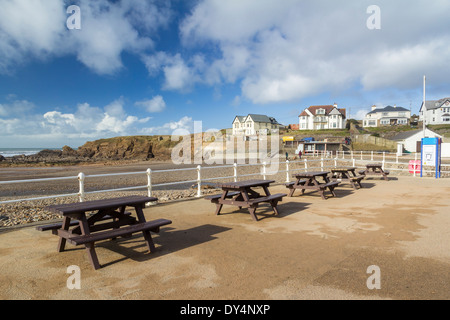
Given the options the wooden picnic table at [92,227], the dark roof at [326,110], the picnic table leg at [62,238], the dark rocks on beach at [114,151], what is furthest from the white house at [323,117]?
the picnic table leg at [62,238]

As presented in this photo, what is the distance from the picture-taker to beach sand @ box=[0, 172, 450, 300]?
311 centimetres

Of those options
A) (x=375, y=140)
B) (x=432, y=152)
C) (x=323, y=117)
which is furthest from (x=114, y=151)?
(x=432, y=152)

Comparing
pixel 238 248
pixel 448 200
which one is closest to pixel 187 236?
pixel 238 248

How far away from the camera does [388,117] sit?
8144 cm

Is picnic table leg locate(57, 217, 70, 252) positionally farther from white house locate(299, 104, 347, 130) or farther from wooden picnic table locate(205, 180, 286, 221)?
white house locate(299, 104, 347, 130)

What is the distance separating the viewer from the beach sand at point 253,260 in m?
3.11

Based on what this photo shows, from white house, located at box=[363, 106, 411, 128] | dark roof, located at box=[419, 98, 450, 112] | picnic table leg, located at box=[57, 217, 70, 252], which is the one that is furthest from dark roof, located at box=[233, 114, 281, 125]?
picnic table leg, located at box=[57, 217, 70, 252]

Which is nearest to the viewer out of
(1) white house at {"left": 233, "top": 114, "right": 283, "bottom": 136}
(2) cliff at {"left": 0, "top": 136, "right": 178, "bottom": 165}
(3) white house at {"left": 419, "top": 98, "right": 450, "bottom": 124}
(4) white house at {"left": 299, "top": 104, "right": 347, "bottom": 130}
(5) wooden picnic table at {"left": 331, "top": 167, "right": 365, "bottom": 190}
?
(5) wooden picnic table at {"left": 331, "top": 167, "right": 365, "bottom": 190}

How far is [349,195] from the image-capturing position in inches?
372

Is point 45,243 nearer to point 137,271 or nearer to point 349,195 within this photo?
point 137,271

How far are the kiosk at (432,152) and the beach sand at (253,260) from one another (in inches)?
366

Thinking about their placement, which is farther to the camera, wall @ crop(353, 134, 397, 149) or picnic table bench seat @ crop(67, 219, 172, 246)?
wall @ crop(353, 134, 397, 149)

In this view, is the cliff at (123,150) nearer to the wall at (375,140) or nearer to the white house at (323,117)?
the white house at (323,117)

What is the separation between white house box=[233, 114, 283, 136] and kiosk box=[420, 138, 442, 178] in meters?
69.8
